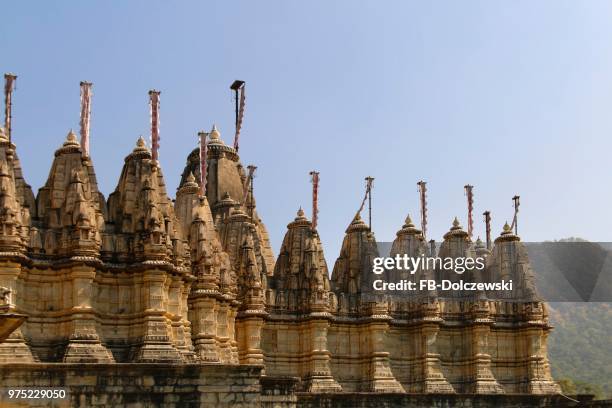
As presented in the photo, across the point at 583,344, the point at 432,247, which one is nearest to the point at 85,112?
the point at 432,247

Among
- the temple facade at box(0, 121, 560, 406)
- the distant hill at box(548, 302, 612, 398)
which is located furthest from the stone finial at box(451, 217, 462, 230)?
the distant hill at box(548, 302, 612, 398)

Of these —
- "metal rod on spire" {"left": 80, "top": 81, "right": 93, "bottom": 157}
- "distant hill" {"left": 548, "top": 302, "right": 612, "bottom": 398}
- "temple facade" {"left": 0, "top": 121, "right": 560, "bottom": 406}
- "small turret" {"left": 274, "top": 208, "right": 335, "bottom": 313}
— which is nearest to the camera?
"temple facade" {"left": 0, "top": 121, "right": 560, "bottom": 406}

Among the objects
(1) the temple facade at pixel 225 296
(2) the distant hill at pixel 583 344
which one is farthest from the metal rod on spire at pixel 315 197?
(2) the distant hill at pixel 583 344

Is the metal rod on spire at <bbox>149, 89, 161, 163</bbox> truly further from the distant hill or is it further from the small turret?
the distant hill

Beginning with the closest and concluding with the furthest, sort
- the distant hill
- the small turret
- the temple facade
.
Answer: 1. the temple facade
2. the small turret
3. the distant hill

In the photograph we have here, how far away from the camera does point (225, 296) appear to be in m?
39.5

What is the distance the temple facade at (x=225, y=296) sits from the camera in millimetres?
32219

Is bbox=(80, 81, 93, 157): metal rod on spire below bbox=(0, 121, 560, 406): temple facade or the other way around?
the other way around

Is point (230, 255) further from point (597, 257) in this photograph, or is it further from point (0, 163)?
point (597, 257)

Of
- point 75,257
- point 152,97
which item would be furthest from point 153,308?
point 152,97

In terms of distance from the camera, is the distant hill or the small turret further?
the distant hill

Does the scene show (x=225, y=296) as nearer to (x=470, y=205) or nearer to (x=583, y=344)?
(x=470, y=205)

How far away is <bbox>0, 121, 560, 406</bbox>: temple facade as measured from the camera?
106 ft

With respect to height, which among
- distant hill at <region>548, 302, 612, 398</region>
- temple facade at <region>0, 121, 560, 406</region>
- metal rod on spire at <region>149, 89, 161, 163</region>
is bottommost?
temple facade at <region>0, 121, 560, 406</region>
